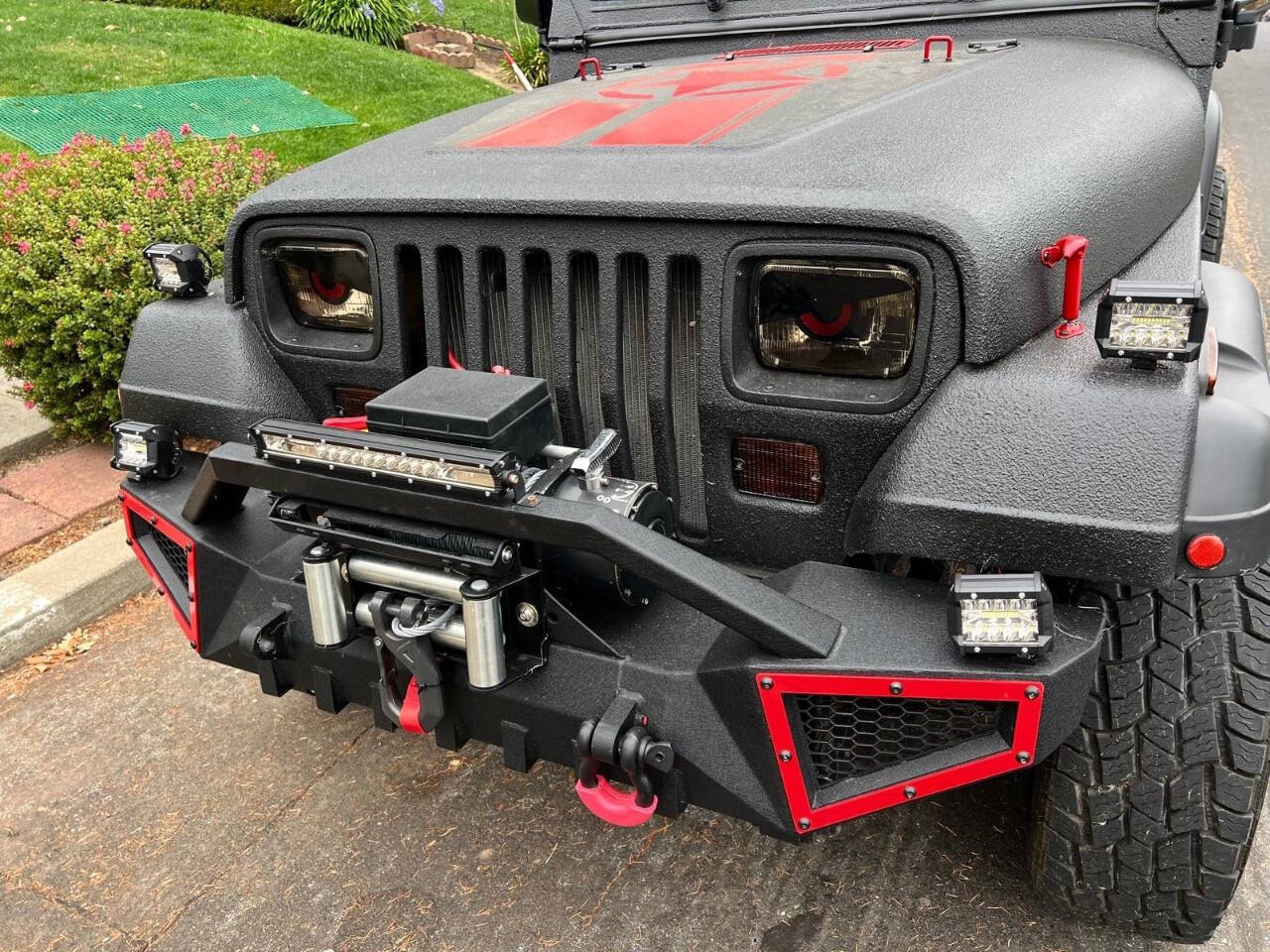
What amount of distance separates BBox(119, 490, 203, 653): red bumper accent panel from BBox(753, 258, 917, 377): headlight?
4.62 feet

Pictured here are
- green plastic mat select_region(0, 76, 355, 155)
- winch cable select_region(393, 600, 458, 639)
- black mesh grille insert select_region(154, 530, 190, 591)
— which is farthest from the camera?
green plastic mat select_region(0, 76, 355, 155)

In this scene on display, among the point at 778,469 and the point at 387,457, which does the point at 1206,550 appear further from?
the point at 387,457

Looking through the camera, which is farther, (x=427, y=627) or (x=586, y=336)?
(x=586, y=336)

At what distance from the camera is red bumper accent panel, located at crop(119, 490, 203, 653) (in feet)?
7.96

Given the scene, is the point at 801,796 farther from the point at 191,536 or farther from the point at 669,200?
the point at 191,536

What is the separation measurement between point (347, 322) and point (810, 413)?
1215mm

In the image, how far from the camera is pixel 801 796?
1853mm

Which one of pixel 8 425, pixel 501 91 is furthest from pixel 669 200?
pixel 501 91

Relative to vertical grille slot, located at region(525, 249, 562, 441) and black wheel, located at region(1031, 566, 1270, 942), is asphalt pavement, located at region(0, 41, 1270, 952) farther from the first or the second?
vertical grille slot, located at region(525, 249, 562, 441)

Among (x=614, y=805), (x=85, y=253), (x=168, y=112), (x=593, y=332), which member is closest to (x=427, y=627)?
(x=614, y=805)

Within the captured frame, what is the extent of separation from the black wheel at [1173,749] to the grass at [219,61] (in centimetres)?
767

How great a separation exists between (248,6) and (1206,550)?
14693mm

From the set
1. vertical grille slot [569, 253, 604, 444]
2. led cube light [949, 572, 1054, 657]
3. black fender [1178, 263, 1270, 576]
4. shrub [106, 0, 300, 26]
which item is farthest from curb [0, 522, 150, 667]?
shrub [106, 0, 300, 26]

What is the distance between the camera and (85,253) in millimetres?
4152
